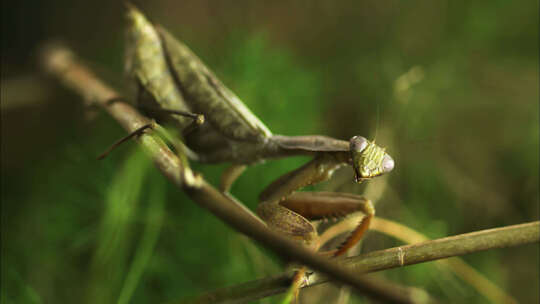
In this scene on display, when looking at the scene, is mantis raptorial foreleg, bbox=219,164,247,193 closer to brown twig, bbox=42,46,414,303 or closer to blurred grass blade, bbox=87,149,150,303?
blurred grass blade, bbox=87,149,150,303

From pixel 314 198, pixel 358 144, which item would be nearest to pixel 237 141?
pixel 314 198

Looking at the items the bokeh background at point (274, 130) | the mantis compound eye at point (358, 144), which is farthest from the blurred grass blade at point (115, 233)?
the mantis compound eye at point (358, 144)

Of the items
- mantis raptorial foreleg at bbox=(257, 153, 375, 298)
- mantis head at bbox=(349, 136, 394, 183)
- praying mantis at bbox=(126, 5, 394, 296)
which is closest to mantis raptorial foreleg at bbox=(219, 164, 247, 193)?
praying mantis at bbox=(126, 5, 394, 296)

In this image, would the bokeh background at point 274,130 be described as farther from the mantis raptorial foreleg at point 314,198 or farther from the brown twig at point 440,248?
the brown twig at point 440,248

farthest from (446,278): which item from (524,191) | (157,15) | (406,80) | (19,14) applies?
(19,14)

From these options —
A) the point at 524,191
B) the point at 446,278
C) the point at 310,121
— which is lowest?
the point at 524,191

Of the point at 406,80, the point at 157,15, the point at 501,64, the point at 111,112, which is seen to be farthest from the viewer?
the point at 501,64

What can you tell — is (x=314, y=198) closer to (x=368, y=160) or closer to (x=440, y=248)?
(x=368, y=160)

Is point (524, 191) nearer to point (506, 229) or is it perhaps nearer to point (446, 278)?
point (446, 278)
